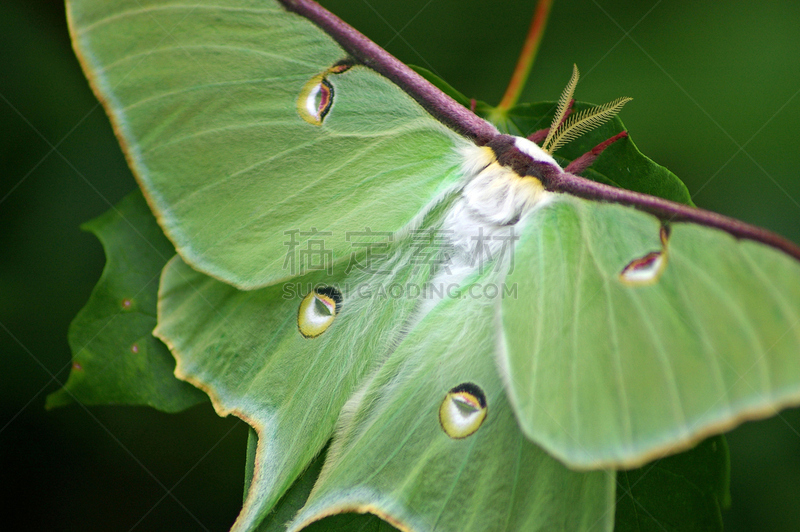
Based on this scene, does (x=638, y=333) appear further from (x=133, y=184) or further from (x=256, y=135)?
(x=133, y=184)

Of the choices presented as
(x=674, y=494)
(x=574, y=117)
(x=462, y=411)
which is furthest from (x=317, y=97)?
(x=674, y=494)

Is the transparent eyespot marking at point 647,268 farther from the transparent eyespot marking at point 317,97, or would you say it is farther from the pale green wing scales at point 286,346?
the transparent eyespot marking at point 317,97

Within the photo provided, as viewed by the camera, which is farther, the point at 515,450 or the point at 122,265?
the point at 122,265

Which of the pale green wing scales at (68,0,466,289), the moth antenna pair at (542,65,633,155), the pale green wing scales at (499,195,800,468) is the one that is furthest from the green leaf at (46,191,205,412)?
the moth antenna pair at (542,65,633,155)

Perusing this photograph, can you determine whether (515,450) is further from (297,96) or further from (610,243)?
(297,96)

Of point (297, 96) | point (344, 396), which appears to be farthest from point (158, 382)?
point (297, 96)

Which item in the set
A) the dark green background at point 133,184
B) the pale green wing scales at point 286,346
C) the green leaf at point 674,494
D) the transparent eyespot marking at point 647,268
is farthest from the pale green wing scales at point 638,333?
the dark green background at point 133,184

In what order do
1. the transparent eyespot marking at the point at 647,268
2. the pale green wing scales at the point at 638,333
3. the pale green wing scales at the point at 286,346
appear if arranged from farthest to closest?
the pale green wing scales at the point at 286,346 < the transparent eyespot marking at the point at 647,268 < the pale green wing scales at the point at 638,333
